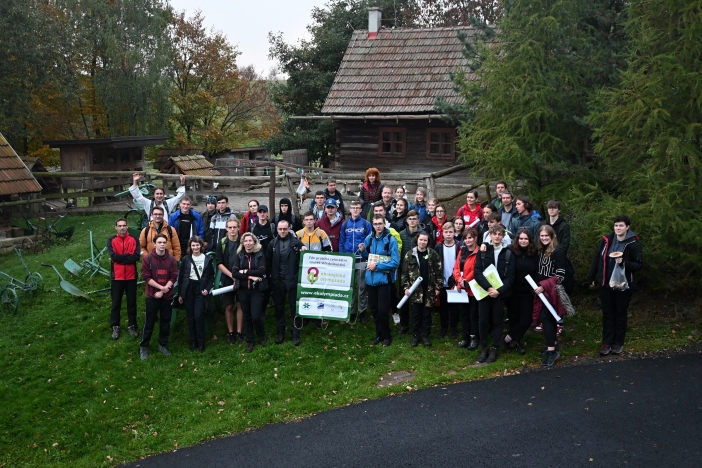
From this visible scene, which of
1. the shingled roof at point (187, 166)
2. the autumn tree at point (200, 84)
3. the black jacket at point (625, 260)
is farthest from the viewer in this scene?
the autumn tree at point (200, 84)

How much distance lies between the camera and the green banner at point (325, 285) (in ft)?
37.4

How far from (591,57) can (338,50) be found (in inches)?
775

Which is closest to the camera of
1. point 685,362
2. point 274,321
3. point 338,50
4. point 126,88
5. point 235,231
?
point 685,362

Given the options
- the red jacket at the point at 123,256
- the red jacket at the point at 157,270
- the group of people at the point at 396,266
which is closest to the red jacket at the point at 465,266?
the group of people at the point at 396,266

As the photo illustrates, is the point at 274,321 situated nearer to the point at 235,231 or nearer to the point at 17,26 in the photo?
the point at 235,231

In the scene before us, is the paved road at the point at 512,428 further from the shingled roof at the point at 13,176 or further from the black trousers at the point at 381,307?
the shingled roof at the point at 13,176

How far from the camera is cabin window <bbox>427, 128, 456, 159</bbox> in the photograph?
2357 cm

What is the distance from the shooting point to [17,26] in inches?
Answer: 973

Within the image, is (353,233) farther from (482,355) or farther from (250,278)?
(482,355)

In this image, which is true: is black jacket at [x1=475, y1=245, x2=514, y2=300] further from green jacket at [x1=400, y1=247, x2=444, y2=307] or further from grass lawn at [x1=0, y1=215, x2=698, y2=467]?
grass lawn at [x1=0, y1=215, x2=698, y2=467]

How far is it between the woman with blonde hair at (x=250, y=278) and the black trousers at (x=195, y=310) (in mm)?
633

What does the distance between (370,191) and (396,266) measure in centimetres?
260

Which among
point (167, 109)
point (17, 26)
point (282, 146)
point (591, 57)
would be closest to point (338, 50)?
point (282, 146)

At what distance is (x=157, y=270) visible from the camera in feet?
36.3
